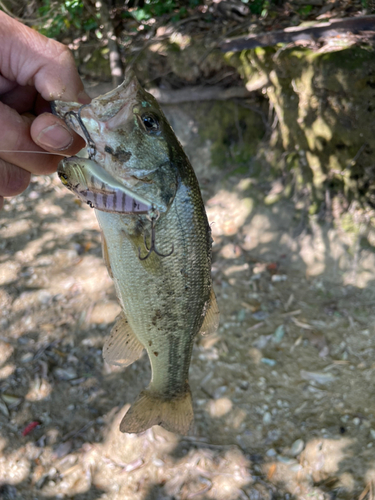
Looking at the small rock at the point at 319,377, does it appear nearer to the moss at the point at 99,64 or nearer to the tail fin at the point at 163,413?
the tail fin at the point at 163,413

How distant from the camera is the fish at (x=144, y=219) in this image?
1.56 meters

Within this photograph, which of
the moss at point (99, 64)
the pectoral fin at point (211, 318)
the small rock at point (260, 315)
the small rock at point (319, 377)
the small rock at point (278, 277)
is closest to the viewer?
the pectoral fin at point (211, 318)

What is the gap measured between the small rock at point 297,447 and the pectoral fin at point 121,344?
206 cm

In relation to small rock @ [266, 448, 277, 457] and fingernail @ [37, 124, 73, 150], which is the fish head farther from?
small rock @ [266, 448, 277, 457]

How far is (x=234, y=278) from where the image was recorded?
4586 millimetres

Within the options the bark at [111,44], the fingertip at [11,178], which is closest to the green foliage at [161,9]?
the bark at [111,44]

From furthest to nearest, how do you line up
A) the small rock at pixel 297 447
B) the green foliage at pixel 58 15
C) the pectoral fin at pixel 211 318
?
1. the green foliage at pixel 58 15
2. the small rock at pixel 297 447
3. the pectoral fin at pixel 211 318

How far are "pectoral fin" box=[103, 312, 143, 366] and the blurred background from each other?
1508mm

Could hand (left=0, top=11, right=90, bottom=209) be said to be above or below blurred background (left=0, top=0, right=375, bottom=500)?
above

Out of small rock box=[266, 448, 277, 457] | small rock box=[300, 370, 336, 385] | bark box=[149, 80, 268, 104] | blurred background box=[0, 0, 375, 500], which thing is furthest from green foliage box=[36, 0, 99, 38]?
small rock box=[266, 448, 277, 457]

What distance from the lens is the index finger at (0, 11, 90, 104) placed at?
192 centimetres

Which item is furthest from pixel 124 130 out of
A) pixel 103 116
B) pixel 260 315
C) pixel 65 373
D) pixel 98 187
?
pixel 260 315

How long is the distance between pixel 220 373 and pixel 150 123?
2834mm

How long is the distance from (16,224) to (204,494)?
156 inches
